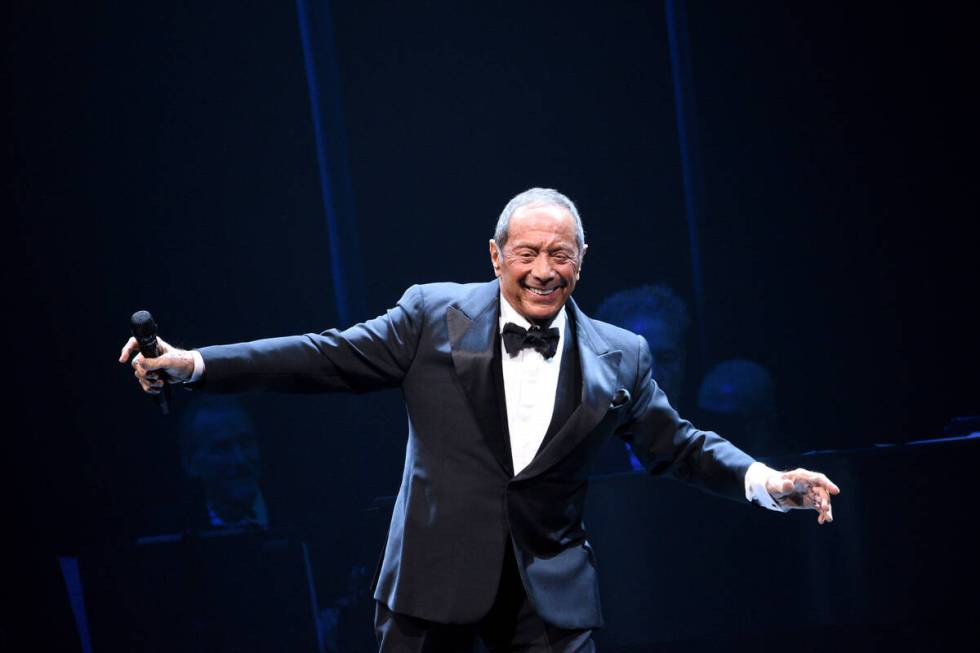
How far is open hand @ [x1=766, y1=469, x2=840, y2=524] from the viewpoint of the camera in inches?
84.4

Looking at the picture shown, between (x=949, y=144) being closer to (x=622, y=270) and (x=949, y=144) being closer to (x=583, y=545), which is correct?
(x=622, y=270)

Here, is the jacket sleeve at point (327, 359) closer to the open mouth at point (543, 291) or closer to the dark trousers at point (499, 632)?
the open mouth at point (543, 291)

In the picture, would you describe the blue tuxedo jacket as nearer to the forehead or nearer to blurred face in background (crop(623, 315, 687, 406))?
the forehead

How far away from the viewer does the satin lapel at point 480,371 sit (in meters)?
2.20

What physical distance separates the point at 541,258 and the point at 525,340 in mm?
193

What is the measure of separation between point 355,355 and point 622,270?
328 centimetres

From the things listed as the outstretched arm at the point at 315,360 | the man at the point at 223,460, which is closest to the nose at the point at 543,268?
the outstretched arm at the point at 315,360

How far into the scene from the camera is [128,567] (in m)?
3.89

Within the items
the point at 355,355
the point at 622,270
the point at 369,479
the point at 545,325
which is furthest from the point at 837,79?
the point at 355,355

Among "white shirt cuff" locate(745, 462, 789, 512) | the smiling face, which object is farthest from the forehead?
"white shirt cuff" locate(745, 462, 789, 512)

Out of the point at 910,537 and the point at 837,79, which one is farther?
the point at 837,79

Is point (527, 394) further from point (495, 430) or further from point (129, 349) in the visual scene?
point (129, 349)

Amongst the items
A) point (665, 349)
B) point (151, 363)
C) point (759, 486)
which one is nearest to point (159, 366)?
point (151, 363)

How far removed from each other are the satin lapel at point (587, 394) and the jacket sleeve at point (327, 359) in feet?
1.26
